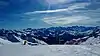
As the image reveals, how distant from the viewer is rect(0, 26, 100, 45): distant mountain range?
2160 millimetres

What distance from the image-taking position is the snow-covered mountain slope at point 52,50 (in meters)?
2.15

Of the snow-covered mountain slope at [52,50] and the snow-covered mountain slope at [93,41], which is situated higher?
the snow-covered mountain slope at [93,41]

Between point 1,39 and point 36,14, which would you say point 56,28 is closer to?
point 36,14

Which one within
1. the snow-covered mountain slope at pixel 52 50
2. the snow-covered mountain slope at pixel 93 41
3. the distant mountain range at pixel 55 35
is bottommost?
the snow-covered mountain slope at pixel 52 50

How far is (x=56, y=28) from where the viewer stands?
2.22m

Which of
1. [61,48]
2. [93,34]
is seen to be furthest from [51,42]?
[93,34]

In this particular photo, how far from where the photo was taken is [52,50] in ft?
7.13

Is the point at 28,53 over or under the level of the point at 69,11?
under

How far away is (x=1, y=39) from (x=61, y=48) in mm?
625

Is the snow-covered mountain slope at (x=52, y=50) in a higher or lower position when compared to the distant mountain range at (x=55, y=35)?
lower

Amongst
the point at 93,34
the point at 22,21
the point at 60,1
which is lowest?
the point at 93,34

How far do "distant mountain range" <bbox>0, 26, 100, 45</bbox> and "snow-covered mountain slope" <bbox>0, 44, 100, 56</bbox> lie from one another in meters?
0.04

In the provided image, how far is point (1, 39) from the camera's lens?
223 centimetres

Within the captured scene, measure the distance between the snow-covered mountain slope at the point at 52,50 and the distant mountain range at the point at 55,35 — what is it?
0.14ft
